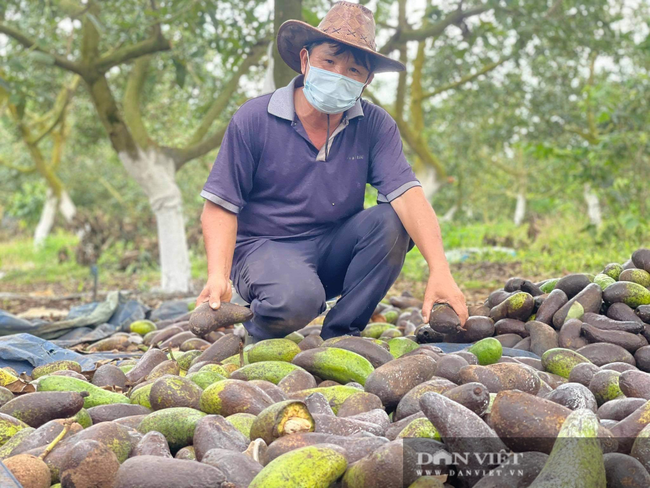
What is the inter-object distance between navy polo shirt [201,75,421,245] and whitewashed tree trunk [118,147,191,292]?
379cm

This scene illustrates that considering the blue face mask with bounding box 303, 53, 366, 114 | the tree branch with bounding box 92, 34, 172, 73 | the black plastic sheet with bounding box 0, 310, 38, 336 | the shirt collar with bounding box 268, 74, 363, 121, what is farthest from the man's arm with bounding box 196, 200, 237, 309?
the tree branch with bounding box 92, 34, 172, 73

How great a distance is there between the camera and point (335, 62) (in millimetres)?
3215

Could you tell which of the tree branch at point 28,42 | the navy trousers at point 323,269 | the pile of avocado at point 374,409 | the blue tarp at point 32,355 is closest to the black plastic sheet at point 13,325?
the blue tarp at point 32,355

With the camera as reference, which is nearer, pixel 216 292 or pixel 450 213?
pixel 216 292

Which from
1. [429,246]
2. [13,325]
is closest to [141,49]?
[13,325]

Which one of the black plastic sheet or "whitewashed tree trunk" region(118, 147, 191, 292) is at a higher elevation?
"whitewashed tree trunk" region(118, 147, 191, 292)

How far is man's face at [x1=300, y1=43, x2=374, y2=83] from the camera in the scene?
3211 millimetres

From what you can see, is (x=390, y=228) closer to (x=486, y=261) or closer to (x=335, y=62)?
(x=335, y=62)

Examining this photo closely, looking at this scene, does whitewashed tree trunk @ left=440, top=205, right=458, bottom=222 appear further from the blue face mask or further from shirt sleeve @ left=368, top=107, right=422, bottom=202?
the blue face mask

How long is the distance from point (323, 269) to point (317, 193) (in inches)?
16.9

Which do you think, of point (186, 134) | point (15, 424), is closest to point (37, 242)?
point (186, 134)

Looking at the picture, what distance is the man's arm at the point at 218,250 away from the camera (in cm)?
286

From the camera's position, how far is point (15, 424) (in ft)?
6.46

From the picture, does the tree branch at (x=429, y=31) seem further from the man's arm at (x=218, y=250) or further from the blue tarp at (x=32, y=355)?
the blue tarp at (x=32, y=355)
